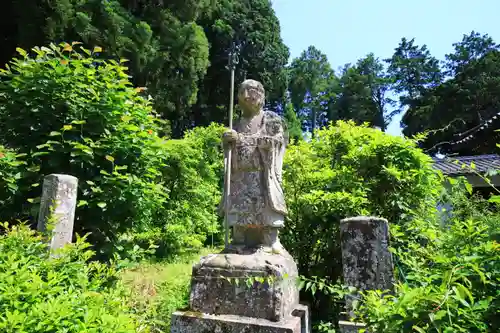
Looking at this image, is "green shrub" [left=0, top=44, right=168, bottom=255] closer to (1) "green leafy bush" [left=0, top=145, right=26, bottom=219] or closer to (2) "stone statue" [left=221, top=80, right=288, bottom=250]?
(1) "green leafy bush" [left=0, top=145, right=26, bottom=219]

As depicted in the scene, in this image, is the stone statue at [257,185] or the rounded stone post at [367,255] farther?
the stone statue at [257,185]

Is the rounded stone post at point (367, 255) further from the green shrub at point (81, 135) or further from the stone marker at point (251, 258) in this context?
the green shrub at point (81, 135)

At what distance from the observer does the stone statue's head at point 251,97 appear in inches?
179

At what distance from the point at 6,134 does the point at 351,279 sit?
4.58m

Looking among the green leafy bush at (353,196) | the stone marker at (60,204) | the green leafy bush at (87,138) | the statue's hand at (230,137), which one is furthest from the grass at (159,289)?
the statue's hand at (230,137)

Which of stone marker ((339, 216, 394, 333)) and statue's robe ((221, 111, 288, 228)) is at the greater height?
statue's robe ((221, 111, 288, 228))

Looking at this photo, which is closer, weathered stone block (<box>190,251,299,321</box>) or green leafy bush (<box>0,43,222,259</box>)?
weathered stone block (<box>190,251,299,321</box>)

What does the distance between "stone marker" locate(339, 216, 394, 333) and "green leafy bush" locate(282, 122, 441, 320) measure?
7.71ft

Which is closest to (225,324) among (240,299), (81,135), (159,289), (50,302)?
(240,299)

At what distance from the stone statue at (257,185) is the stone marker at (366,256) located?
Answer: 151 cm

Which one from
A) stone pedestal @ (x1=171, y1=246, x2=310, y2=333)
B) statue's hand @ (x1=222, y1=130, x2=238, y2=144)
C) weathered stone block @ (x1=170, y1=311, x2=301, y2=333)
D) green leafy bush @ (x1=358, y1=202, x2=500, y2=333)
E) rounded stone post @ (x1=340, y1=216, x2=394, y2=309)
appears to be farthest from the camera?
statue's hand @ (x1=222, y1=130, x2=238, y2=144)

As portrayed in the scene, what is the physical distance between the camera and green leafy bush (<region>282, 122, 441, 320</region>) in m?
5.04

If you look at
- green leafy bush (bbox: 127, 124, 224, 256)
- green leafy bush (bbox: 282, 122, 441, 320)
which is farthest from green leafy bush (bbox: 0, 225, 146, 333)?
green leafy bush (bbox: 127, 124, 224, 256)

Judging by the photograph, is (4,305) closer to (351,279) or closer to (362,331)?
(362,331)
